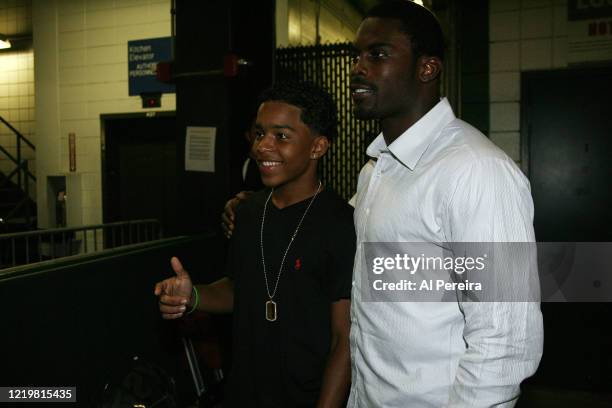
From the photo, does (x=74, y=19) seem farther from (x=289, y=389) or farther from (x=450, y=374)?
(x=450, y=374)

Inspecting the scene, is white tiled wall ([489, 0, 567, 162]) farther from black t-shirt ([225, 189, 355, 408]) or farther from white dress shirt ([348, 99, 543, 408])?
white dress shirt ([348, 99, 543, 408])

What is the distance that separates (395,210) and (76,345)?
204 centimetres

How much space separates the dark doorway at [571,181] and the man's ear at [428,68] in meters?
3.15

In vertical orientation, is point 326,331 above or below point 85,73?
below

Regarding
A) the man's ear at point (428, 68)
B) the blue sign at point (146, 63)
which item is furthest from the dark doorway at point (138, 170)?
the man's ear at point (428, 68)

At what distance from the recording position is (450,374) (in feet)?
4.35

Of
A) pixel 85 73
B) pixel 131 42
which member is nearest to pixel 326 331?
pixel 131 42

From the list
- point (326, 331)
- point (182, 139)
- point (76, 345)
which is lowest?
point (76, 345)

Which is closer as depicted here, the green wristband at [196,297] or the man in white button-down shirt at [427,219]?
the man in white button-down shirt at [427,219]

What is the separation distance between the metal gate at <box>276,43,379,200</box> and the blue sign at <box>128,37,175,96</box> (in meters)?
2.64

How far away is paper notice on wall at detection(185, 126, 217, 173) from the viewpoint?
3797mm

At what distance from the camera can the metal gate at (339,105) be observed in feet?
A: 13.9

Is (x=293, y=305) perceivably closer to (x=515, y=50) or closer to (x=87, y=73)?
(x=515, y=50)

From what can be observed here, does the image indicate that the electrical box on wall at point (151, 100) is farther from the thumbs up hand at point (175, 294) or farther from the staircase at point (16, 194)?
the thumbs up hand at point (175, 294)
